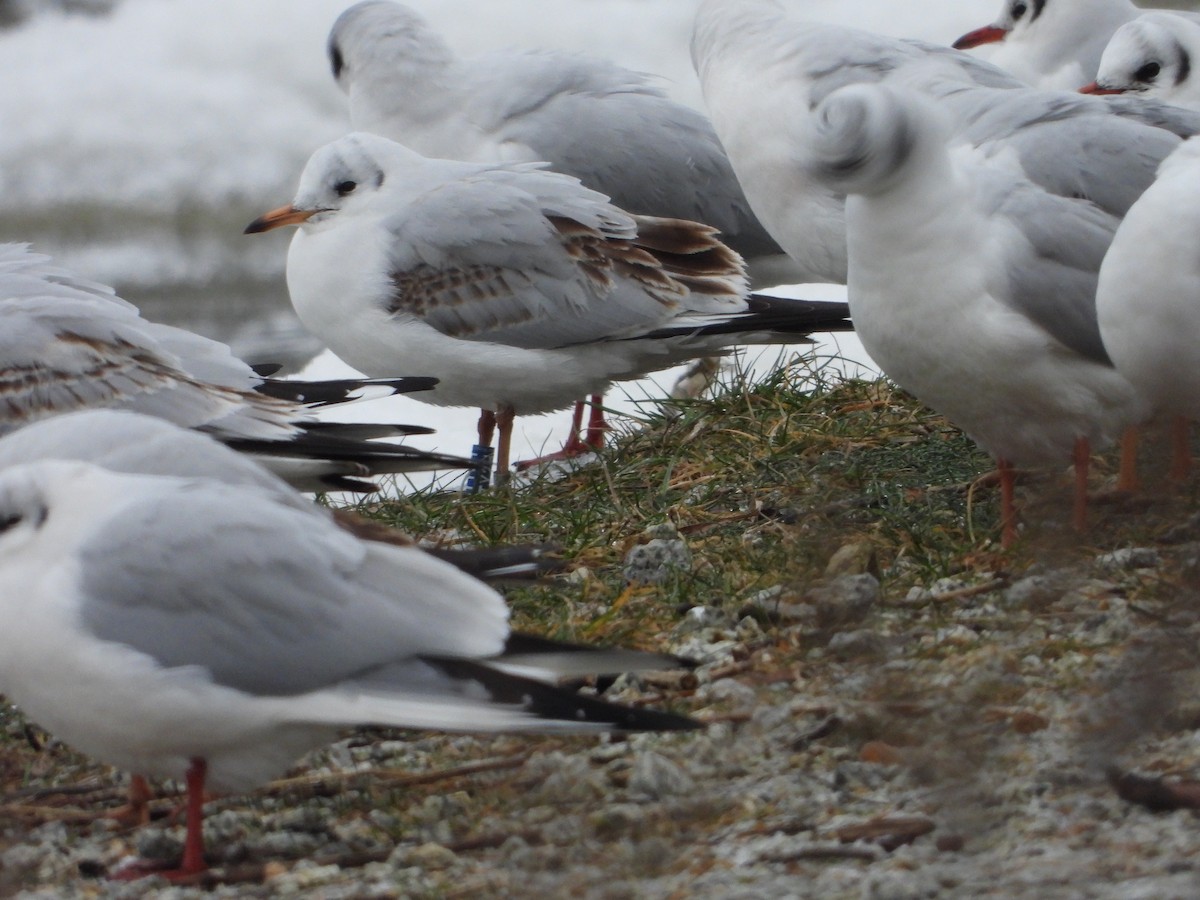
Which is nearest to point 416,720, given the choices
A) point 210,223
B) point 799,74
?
point 799,74

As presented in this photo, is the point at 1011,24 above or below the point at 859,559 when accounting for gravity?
above

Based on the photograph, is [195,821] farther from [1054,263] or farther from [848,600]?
[1054,263]

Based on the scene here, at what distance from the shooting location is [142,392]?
14.2 ft

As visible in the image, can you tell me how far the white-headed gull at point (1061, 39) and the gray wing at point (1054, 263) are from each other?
135 inches

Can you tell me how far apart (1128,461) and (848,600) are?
128 cm

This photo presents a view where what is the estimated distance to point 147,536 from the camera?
2826 mm

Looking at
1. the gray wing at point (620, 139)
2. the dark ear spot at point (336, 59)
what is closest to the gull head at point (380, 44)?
the dark ear spot at point (336, 59)

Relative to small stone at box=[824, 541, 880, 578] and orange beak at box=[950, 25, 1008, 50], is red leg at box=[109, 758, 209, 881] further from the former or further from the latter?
orange beak at box=[950, 25, 1008, 50]

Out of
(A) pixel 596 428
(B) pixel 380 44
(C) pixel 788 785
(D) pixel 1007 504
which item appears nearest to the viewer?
(C) pixel 788 785

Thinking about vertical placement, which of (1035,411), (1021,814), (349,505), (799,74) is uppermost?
(799,74)

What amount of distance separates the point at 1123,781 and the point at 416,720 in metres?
0.99

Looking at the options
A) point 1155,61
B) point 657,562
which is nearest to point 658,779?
point 657,562

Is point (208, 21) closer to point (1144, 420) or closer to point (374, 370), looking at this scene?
point (374, 370)

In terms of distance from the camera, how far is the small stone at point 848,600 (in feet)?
8.34
